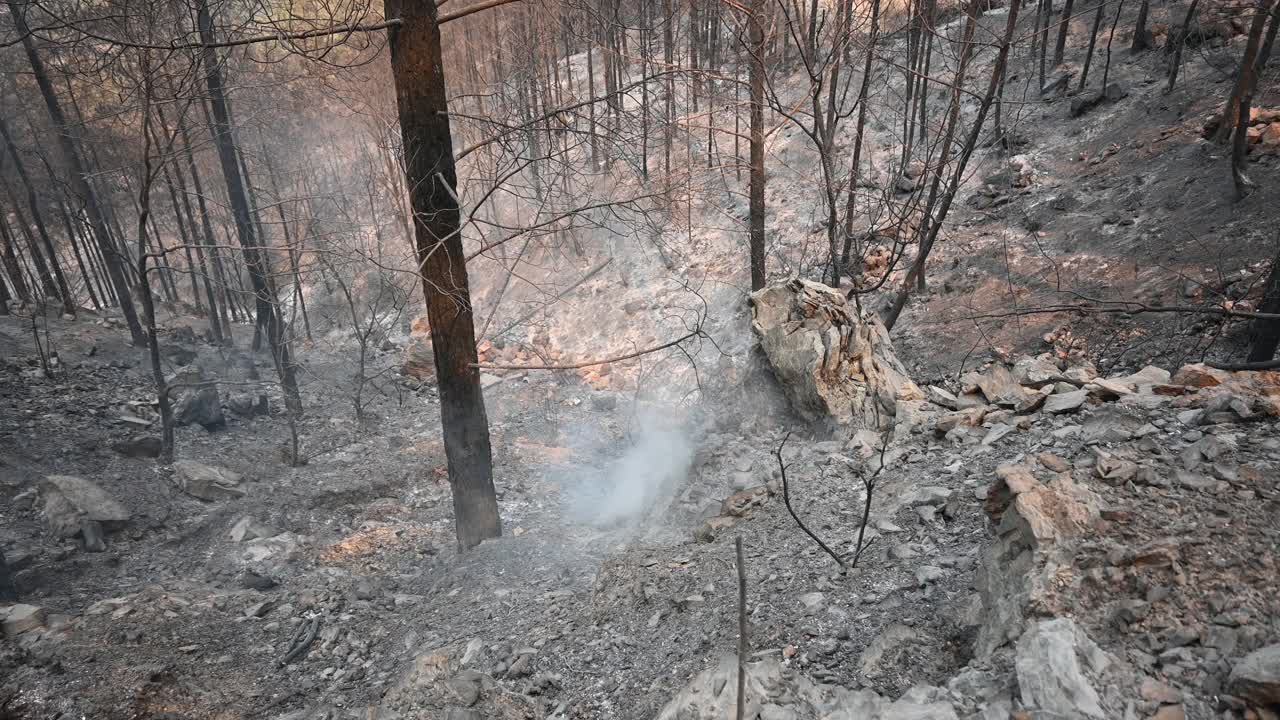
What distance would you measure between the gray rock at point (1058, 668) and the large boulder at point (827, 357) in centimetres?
344

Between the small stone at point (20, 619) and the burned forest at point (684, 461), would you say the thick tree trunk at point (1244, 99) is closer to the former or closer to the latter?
the burned forest at point (684, 461)

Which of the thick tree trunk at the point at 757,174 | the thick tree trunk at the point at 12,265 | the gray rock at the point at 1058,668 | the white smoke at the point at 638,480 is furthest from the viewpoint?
the thick tree trunk at the point at 12,265

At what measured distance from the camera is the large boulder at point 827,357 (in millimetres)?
5890

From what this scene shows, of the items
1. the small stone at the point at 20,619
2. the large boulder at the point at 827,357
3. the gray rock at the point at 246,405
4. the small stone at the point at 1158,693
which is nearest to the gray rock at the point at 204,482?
the gray rock at the point at 246,405

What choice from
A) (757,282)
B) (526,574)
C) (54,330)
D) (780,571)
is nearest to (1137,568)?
(780,571)

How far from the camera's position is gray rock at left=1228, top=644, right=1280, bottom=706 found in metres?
1.73

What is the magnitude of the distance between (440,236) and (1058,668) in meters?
4.38

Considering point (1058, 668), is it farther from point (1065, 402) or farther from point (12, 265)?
point (12, 265)

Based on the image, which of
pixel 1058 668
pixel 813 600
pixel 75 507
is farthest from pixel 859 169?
pixel 75 507

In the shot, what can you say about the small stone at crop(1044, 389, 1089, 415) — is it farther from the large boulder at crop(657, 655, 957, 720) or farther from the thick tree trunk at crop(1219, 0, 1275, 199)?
the thick tree trunk at crop(1219, 0, 1275, 199)

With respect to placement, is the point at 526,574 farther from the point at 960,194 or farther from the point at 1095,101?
the point at 1095,101

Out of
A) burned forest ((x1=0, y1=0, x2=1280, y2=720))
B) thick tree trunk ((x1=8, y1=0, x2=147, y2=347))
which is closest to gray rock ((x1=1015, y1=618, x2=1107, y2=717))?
burned forest ((x1=0, y1=0, x2=1280, y2=720))

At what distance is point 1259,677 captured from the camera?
5.76 ft

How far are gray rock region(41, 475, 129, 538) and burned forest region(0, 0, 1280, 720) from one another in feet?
0.13
